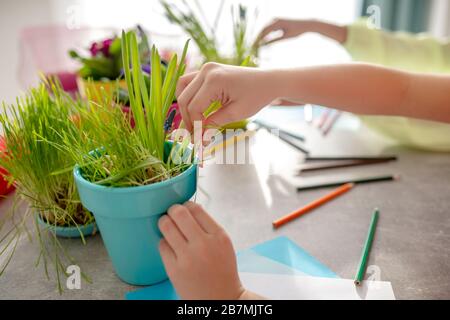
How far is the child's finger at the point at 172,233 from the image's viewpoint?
37 cm

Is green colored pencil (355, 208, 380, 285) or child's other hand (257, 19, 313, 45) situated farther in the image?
child's other hand (257, 19, 313, 45)

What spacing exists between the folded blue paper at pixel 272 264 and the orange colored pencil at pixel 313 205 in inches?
1.6

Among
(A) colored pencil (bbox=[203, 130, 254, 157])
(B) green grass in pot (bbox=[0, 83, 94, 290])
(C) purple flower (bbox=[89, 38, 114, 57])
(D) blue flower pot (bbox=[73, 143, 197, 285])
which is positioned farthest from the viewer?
(C) purple flower (bbox=[89, 38, 114, 57])

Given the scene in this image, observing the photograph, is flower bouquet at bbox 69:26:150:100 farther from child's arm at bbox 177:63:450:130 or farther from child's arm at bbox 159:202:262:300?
child's arm at bbox 159:202:262:300

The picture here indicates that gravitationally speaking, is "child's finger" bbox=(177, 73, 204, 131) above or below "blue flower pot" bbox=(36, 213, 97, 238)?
above

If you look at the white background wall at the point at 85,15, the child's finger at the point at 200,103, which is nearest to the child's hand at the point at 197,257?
the child's finger at the point at 200,103

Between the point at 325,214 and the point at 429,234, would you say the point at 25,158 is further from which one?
the point at 429,234

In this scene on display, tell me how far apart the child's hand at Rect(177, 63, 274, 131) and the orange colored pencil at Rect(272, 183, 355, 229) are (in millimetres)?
148

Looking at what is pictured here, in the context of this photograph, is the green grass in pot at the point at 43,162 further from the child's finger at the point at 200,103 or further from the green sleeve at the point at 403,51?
the green sleeve at the point at 403,51

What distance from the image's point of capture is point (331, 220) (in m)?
0.54

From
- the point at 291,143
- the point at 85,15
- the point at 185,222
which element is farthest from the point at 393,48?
the point at 85,15

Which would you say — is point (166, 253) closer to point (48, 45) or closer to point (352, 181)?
point (352, 181)

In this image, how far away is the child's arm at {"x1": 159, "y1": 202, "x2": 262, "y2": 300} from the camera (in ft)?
1.20

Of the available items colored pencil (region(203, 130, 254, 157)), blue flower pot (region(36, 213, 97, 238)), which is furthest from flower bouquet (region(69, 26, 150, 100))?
blue flower pot (region(36, 213, 97, 238))
